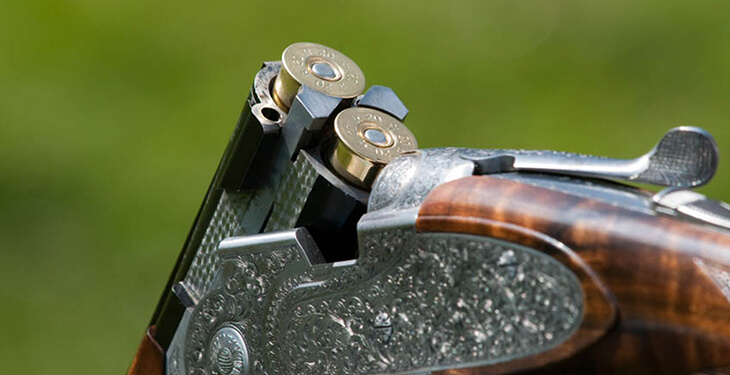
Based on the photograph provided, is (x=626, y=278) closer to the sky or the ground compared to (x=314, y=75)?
closer to the sky

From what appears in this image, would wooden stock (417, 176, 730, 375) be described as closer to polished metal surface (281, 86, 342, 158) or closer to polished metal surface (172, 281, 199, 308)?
polished metal surface (281, 86, 342, 158)

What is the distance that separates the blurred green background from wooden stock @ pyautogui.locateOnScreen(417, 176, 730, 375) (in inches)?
98.1

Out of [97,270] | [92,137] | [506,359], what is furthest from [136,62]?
[506,359]

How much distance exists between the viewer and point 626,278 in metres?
1.33

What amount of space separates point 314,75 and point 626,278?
2.30 ft

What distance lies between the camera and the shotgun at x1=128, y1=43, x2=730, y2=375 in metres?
1.33

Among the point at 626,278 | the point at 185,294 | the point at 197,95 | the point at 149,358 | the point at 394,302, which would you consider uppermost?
the point at 626,278

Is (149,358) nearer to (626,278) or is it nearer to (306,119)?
(306,119)

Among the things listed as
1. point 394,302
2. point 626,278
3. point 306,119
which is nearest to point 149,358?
point 306,119

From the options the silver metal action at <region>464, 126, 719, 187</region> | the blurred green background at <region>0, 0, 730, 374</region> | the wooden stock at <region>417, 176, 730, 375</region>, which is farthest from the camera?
the blurred green background at <region>0, 0, 730, 374</region>

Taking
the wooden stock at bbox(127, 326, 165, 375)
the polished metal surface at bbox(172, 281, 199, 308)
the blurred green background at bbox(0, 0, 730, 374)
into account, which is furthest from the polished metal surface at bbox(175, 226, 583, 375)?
the blurred green background at bbox(0, 0, 730, 374)

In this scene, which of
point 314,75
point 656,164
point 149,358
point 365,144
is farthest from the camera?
point 149,358

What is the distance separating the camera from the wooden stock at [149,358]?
2006 millimetres

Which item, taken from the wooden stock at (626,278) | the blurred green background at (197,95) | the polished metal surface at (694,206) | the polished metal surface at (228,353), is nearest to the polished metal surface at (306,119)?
the polished metal surface at (228,353)
